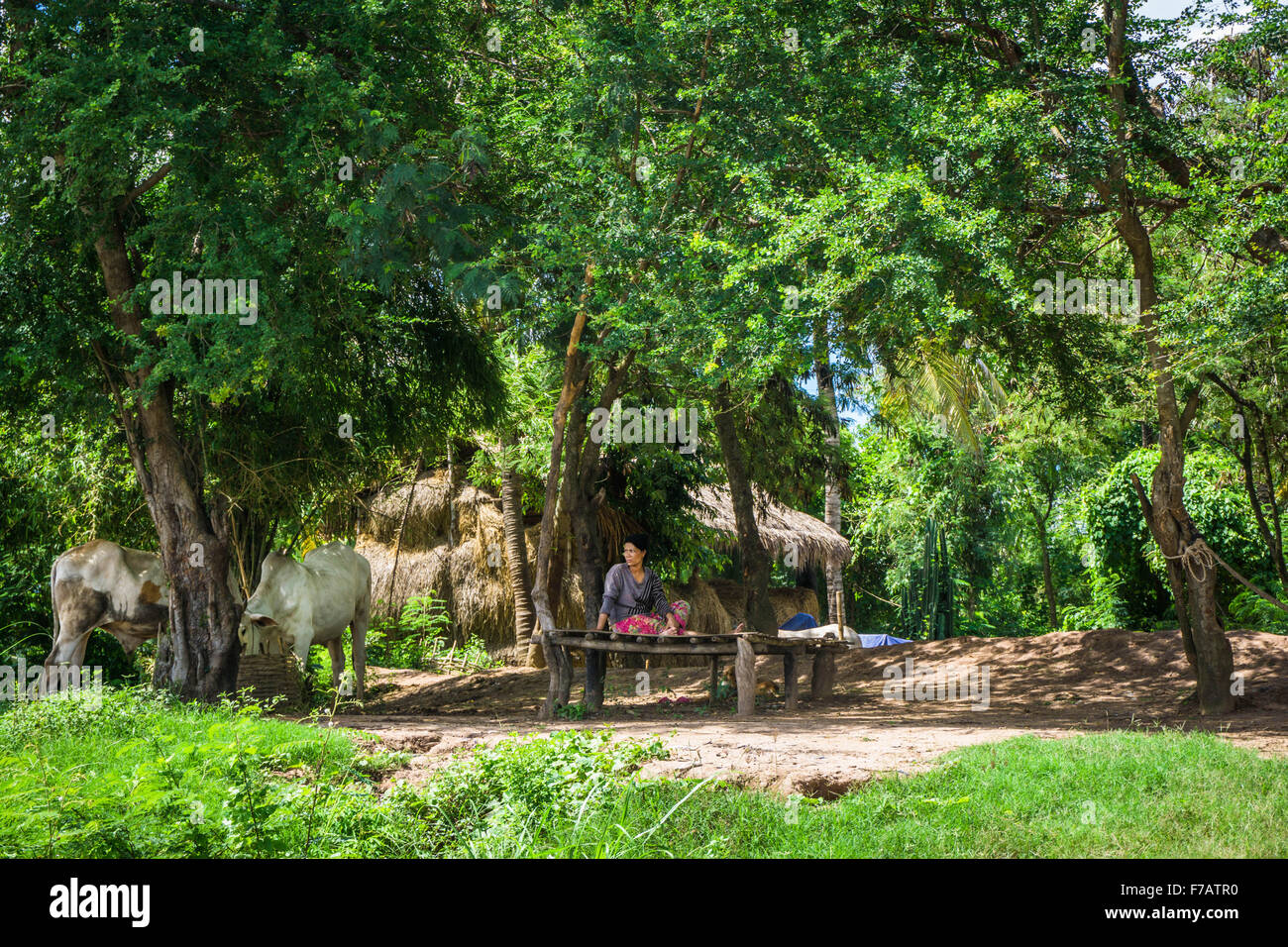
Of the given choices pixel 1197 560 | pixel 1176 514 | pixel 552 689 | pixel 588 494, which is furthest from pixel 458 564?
pixel 1197 560

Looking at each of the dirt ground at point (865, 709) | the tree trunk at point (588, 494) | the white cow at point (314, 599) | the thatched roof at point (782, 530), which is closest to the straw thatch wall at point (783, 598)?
the thatched roof at point (782, 530)

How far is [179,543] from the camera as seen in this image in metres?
10.7

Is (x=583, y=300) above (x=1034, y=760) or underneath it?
above

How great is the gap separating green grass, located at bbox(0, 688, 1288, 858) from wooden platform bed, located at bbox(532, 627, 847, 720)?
3.40 m

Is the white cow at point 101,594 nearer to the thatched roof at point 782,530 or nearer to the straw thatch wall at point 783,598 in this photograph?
the thatched roof at point 782,530

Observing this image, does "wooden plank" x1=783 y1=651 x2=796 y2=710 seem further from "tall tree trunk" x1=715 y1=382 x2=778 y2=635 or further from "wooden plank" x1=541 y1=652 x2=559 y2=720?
"tall tree trunk" x1=715 y1=382 x2=778 y2=635

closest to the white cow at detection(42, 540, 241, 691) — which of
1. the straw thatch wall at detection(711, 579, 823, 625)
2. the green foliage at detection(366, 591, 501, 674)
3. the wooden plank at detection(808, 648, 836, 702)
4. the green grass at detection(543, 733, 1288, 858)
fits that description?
the green foliage at detection(366, 591, 501, 674)

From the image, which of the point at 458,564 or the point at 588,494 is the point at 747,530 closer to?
the point at 588,494

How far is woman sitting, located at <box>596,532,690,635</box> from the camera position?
10.6 m

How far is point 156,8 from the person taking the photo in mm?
9516

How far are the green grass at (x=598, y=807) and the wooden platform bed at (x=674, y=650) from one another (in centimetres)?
340
